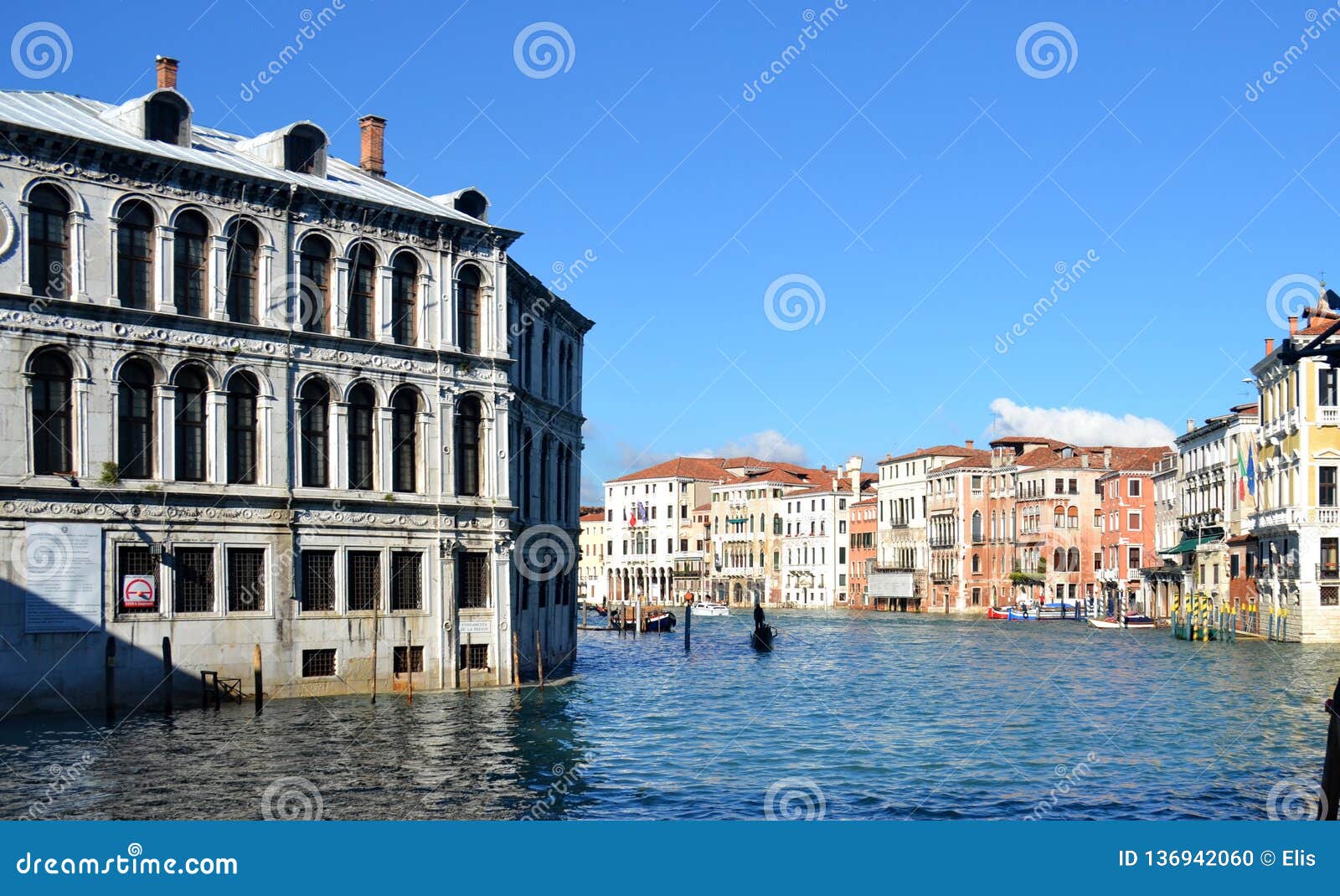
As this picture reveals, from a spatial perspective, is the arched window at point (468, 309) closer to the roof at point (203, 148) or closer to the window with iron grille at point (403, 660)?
the roof at point (203, 148)

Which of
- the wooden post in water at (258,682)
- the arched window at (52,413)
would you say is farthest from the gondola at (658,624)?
the arched window at (52,413)

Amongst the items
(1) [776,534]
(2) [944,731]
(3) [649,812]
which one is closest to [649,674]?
(2) [944,731]

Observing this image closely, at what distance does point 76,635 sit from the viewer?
2545 cm

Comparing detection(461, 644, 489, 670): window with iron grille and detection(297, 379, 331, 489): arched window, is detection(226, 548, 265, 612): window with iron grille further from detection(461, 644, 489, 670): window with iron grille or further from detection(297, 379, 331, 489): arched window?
detection(461, 644, 489, 670): window with iron grille

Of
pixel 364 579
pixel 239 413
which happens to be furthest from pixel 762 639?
pixel 239 413

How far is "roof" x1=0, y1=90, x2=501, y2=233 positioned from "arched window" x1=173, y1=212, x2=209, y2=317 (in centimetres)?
111

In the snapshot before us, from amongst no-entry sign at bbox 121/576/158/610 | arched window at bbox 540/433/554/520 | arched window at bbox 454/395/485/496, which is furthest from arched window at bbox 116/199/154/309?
arched window at bbox 540/433/554/520

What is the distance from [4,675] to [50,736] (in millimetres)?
2063

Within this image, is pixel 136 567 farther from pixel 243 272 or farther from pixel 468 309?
pixel 468 309

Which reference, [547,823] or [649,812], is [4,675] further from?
[547,823]

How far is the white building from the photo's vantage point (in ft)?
83.0

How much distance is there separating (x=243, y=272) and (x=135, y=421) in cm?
340

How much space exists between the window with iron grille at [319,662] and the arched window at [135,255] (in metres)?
7.00

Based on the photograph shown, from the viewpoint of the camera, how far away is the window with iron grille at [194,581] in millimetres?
26875
